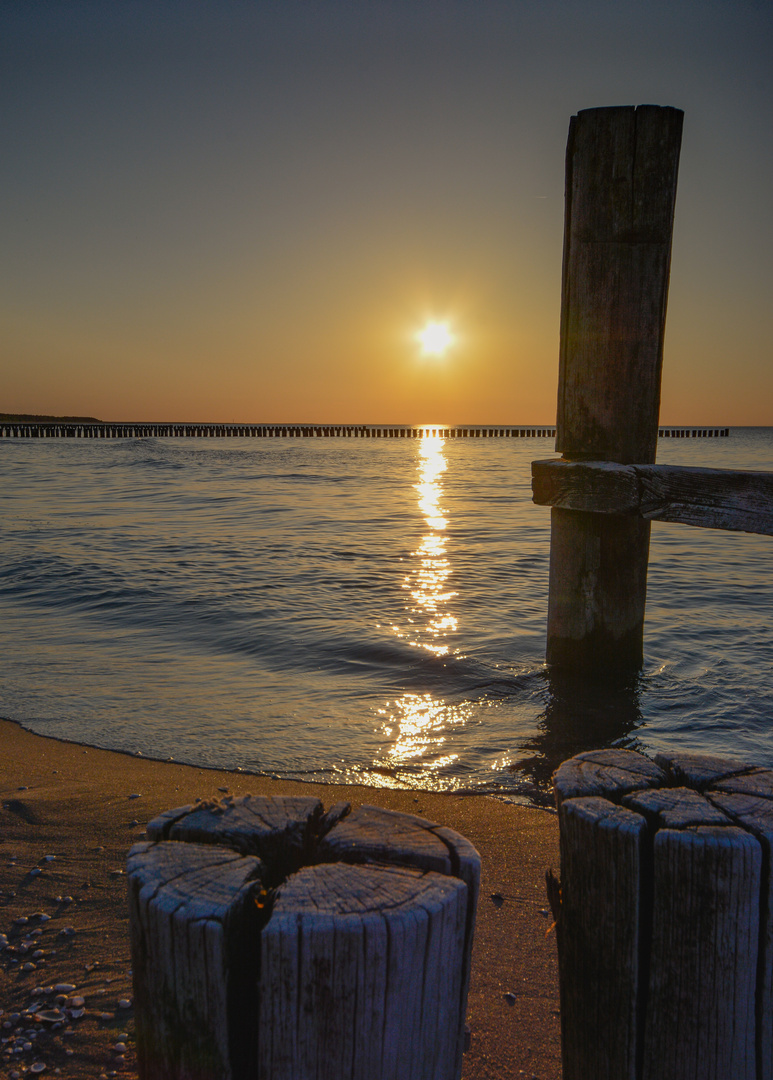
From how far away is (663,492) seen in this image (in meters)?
3.83

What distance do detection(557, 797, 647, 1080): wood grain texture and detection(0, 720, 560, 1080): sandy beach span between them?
0.69 meters

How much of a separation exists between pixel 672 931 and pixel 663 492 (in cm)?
261

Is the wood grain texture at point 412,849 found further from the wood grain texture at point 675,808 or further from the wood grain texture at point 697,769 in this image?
the wood grain texture at point 697,769

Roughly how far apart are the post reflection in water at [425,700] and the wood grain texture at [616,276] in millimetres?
2136

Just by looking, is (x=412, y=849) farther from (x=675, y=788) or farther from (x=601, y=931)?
(x=675, y=788)

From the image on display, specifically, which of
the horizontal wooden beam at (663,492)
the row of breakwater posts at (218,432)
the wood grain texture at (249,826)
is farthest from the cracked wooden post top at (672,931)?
the row of breakwater posts at (218,432)

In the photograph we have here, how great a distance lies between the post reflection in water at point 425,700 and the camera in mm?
4742

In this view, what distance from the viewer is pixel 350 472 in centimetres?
3575

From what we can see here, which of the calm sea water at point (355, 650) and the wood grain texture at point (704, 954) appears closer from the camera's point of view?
the wood grain texture at point (704, 954)

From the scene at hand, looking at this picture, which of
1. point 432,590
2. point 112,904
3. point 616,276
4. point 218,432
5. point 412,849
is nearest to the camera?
point 412,849

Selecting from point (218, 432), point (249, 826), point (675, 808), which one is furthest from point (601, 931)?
point (218, 432)

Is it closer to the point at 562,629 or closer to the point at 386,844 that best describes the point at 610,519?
the point at 562,629

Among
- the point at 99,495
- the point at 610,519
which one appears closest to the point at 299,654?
the point at 610,519

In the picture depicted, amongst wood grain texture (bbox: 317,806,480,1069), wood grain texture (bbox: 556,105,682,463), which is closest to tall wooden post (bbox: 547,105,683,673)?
wood grain texture (bbox: 556,105,682,463)
